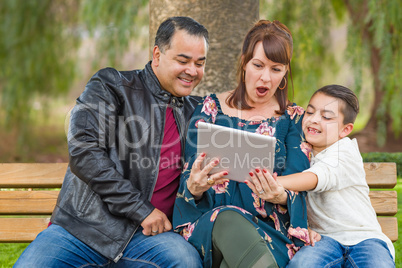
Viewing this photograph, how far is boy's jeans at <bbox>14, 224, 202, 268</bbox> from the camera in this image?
240cm

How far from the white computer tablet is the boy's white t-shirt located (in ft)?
1.31

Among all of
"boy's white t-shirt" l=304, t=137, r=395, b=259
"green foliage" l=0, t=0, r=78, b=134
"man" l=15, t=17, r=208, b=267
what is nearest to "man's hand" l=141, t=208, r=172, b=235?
"man" l=15, t=17, r=208, b=267

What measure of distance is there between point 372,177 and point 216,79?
129cm

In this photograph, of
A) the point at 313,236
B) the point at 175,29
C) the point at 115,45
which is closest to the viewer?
the point at 313,236

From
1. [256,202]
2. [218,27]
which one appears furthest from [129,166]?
[218,27]

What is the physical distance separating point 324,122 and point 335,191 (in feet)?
1.20

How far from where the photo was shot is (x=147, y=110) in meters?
2.82

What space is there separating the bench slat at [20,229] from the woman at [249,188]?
3.47 ft

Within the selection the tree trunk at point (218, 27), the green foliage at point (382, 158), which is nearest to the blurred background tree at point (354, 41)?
the green foliage at point (382, 158)

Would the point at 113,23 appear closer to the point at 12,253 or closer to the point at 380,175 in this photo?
the point at 12,253

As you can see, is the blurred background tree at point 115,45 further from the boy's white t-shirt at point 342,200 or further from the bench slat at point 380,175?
the boy's white t-shirt at point 342,200

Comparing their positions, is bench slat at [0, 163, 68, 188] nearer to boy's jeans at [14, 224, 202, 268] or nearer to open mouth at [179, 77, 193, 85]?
boy's jeans at [14, 224, 202, 268]

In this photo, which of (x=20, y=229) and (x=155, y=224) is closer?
(x=155, y=224)

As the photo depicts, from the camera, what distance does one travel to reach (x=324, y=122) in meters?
2.69
